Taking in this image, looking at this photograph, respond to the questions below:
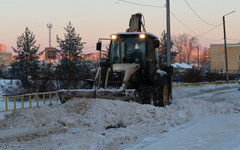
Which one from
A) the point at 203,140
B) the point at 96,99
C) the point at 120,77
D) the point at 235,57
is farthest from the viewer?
the point at 235,57

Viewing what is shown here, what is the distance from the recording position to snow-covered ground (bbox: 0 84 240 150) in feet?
19.8

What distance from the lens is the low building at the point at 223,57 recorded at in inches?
3455

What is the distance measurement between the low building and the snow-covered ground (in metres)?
82.4

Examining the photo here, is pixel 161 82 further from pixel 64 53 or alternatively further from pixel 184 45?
pixel 184 45

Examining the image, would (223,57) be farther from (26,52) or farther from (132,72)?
(132,72)

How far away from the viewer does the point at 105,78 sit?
1042 centimetres

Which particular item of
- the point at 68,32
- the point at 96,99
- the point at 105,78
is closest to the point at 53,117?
the point at 96,99

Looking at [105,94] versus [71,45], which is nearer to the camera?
[105,94]

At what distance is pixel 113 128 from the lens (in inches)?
312

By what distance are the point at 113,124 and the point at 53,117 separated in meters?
1.77

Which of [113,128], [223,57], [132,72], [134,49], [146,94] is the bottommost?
[113,128]

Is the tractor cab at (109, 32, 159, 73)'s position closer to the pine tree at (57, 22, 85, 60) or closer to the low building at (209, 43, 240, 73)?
the pine tree at (57, 22, 85, 60)

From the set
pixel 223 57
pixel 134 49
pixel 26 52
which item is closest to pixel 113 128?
pixel 134 49

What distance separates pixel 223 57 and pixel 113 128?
304 ft
